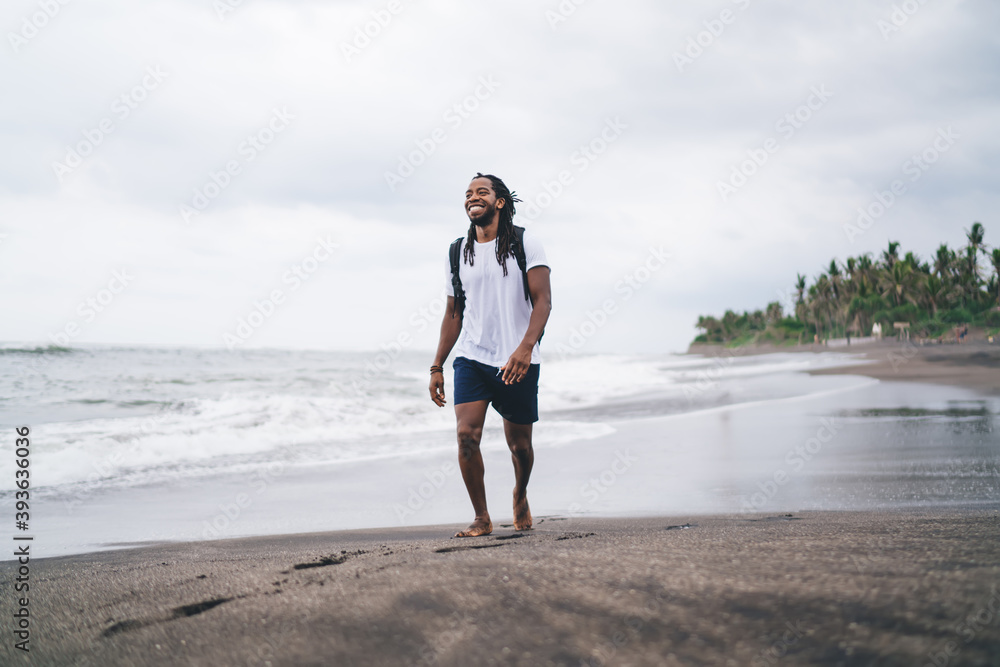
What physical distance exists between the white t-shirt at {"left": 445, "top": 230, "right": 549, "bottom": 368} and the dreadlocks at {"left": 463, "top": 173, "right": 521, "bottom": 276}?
0.09 ft

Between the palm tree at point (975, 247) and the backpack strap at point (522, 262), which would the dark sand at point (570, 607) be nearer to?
the backpack strap at point (522, 262)

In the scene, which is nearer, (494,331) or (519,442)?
(494,331)

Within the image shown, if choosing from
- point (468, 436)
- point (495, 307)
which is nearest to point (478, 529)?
point (468, 436)

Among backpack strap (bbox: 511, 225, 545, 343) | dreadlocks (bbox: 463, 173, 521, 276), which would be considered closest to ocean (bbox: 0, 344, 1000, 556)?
backpack strap (bbox: 511, 225, 545, 343)

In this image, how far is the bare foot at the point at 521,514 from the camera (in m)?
3.48

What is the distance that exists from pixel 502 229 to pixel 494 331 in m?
0.55

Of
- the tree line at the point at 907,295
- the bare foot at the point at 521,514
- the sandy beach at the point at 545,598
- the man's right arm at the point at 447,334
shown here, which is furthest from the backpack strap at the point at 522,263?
the tree line at the point at 907,295

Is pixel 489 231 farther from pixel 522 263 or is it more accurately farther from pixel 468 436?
pixel 468 436

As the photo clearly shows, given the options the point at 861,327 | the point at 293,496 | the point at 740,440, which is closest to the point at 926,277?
the point at 861,327

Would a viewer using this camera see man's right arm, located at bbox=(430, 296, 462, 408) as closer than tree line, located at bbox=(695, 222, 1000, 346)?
Yes

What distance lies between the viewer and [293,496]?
544 centimetres

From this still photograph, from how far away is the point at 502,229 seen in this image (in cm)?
342

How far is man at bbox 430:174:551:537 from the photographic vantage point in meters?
3.28

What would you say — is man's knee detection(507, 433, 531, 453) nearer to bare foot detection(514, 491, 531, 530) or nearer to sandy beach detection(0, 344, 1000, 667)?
bare foot detection(514, 491, 531, 530)
